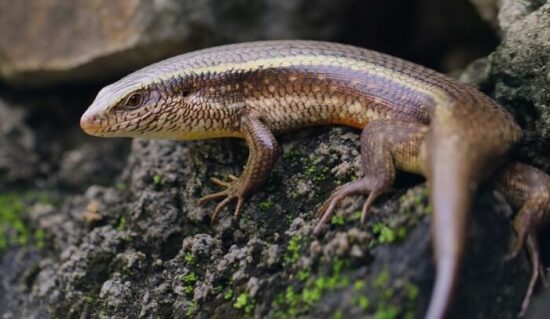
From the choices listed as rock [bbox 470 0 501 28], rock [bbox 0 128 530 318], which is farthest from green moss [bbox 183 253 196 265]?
rock [bbox 470 0 501 28]

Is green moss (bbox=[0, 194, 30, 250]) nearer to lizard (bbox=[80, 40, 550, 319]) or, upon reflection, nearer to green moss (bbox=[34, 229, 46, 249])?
green moss (bbox=[34, 229, 46, 249])

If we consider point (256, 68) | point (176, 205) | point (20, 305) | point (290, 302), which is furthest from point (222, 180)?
point (20, 305)

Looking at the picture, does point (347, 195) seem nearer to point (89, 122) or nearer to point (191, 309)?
point (191, 309)

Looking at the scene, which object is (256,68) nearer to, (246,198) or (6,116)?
(246,198)

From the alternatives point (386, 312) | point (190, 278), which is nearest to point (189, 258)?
point (190, 278)

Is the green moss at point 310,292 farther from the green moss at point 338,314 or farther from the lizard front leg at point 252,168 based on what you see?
the lizard front leg at point 252,168

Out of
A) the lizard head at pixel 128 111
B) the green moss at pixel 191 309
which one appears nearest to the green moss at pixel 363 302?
the green moss at pixel 191 309
